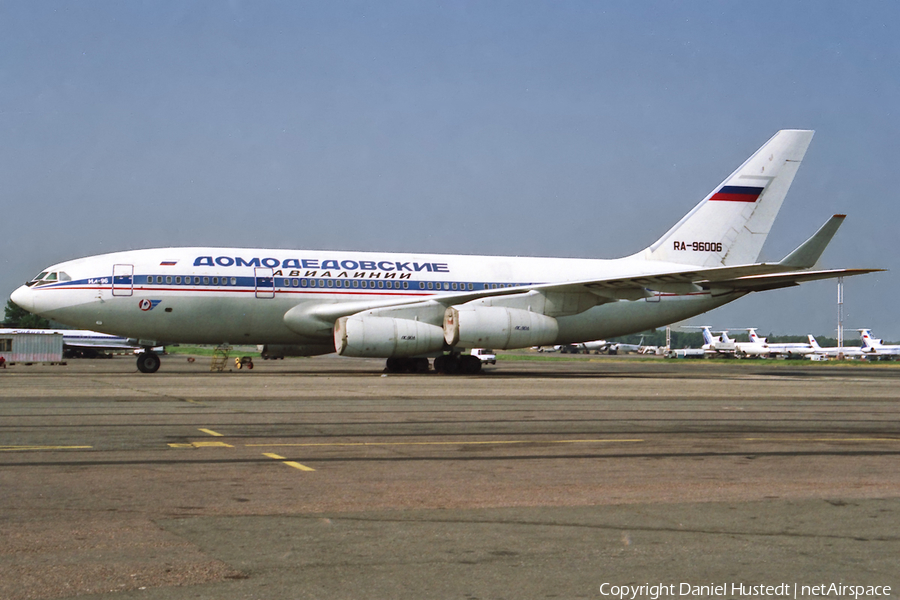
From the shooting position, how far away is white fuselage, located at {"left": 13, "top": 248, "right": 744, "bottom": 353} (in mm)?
25500

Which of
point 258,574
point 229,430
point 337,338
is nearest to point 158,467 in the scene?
point 229,430

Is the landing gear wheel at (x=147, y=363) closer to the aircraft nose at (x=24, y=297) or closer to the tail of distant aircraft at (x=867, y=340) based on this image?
the aircraft nose at (x=24, y=297)

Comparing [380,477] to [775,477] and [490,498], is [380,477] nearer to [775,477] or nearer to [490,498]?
[490,498]

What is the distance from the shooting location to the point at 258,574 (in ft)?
15.2

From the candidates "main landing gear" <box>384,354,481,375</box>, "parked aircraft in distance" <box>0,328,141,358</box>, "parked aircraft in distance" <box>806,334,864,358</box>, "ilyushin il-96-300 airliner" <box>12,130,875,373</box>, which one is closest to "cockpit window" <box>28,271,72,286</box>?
"ilyushin il-96-300 airliner" <box>12,130,875,373</box>

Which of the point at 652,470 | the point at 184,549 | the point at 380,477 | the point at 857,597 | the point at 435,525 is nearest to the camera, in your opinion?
the point at 857,597

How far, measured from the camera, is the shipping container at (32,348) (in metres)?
42.2

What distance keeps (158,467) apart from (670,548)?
16.3 ft

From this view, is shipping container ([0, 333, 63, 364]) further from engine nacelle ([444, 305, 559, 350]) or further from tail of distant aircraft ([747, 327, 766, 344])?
tail of distant aircraft ([747, 327, 766, 344])

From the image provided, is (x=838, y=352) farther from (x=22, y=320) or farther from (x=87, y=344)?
(x=22, y=320)

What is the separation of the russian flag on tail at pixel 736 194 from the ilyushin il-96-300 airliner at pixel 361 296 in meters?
3.65

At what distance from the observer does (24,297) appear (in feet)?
84.2

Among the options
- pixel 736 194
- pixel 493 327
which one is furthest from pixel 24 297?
pixel 736 194

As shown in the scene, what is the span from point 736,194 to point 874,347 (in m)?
78.8
